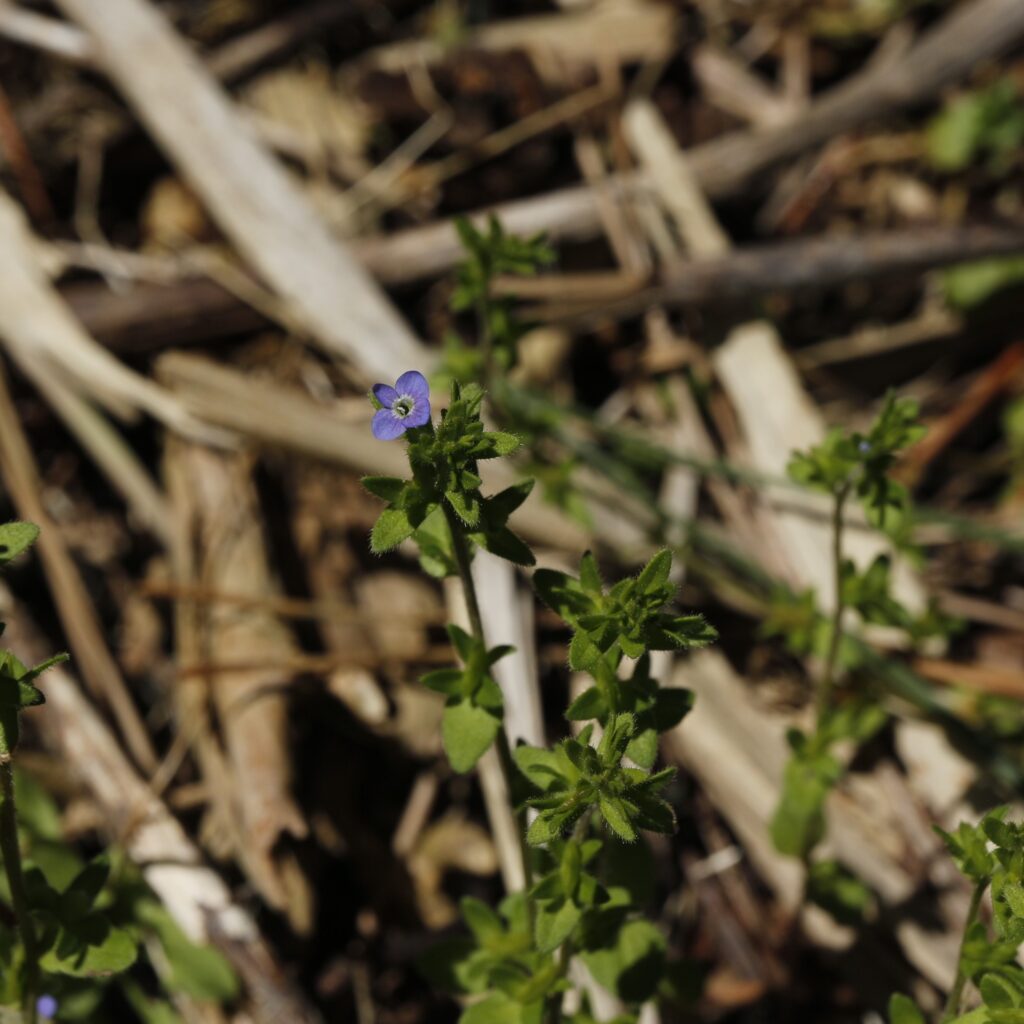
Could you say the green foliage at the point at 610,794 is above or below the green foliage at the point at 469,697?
below

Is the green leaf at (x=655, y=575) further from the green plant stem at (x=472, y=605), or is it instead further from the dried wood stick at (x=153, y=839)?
the dried wood stick at (x=153, y=839)

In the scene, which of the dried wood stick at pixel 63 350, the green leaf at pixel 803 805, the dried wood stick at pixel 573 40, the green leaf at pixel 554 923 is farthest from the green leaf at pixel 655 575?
the dried wood stick at pixel 573 40

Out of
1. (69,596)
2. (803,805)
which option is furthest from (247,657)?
(803,805)

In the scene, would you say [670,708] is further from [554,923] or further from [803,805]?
[803,805]

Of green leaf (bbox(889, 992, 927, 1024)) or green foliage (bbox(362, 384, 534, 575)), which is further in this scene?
green leaf (bbox(889, 992, 927, 1024))

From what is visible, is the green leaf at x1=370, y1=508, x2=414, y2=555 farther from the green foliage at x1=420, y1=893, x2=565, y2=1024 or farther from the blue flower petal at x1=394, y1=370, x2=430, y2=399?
the green foliage at x1=420, y1=893, x2=565, y2=1024

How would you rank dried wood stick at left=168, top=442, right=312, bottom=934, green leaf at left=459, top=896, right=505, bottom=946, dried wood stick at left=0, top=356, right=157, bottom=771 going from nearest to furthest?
1. green leaf at left=459, top=896, right=505, bottom=946
2. dried wood stick at left=168, top=442, right=312, bottom=934
3. dried wood stick at left=0, top=356, right=157, bottom=771

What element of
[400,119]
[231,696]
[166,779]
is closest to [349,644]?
[231,696]

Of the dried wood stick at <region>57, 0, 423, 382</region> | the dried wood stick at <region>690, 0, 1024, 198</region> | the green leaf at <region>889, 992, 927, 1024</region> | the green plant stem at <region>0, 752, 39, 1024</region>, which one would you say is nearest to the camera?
the green plant stem at <region>0, 752, 39, 1024</region>

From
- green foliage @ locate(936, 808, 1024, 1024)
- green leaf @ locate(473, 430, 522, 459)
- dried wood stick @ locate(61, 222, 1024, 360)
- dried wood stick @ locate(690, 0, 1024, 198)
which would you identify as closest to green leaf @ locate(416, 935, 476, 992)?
green foliage @ locate(936, 808, 1024, 1024)
